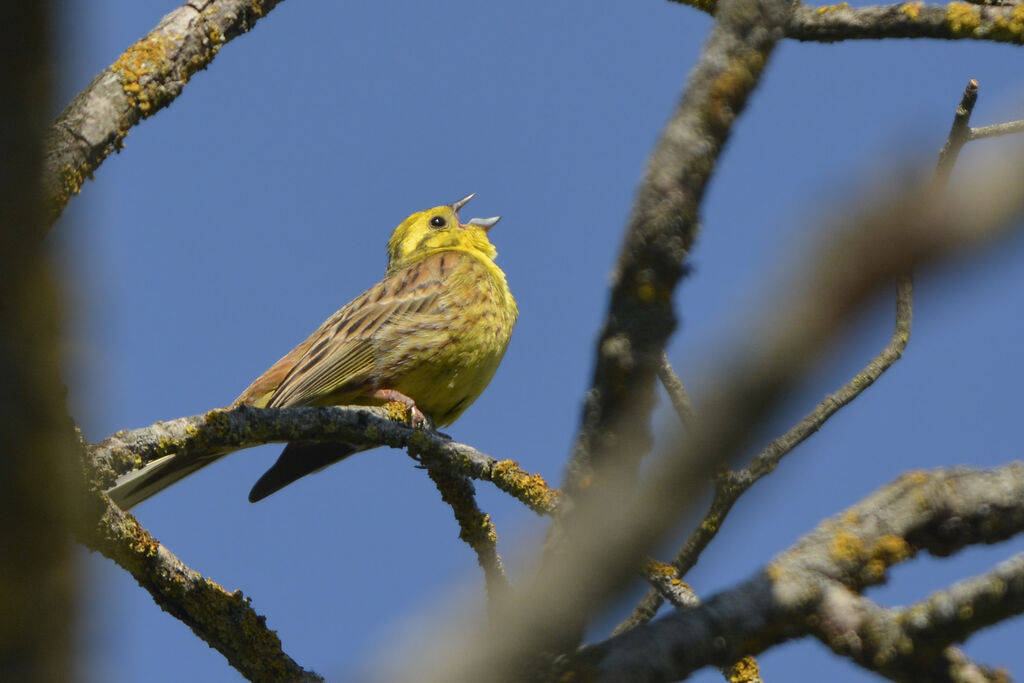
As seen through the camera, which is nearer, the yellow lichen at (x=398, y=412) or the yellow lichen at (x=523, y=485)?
the yellow lichen at (x=523, y=485)

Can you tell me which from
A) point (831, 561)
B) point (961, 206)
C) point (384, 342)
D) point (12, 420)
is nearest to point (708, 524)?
point (831, 561)

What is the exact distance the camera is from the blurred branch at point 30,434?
3.14ft

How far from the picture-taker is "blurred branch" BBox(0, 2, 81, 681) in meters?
0.96

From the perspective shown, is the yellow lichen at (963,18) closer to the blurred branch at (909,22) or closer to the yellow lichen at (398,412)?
the blurred branch at (909,22)

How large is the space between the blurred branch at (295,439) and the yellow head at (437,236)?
367cm

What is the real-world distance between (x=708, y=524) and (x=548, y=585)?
62.8 inches

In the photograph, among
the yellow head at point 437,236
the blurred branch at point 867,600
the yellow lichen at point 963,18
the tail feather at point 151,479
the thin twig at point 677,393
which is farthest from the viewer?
the yellow head at point 437,236

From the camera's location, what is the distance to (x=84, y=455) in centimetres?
283

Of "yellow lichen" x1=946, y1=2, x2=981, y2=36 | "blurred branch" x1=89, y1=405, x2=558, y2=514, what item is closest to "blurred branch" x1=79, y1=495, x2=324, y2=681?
"blurred branch" x1=89, y1=405, x2=558, y2=514

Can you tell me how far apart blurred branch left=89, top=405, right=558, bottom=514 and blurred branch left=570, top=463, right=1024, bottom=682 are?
1.22 m

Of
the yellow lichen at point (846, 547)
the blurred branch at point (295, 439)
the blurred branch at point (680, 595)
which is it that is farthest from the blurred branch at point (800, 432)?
the blurred branch at point (295, 439)

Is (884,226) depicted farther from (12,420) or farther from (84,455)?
(84,455)

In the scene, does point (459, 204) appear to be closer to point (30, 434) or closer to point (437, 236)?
point (437, 236)

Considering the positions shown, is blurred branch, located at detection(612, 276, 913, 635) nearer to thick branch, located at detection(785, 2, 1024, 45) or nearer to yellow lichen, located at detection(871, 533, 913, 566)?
yellow lichen, located at detection(871, 533, 913, 566)
